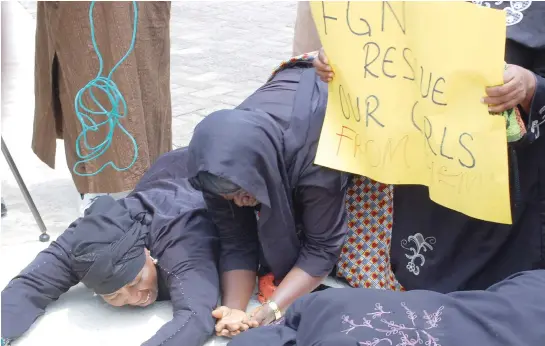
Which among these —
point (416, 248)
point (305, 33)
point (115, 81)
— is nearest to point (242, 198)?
point (416, 248)

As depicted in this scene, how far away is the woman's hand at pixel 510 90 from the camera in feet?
4.74

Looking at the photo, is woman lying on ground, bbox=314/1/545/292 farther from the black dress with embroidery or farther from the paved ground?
the paved ground

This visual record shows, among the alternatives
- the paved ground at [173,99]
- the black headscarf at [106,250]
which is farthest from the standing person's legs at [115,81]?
the black headscarf at [106,250]

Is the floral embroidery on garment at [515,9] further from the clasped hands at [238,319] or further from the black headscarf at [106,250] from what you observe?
the black headscarf at [106,250]

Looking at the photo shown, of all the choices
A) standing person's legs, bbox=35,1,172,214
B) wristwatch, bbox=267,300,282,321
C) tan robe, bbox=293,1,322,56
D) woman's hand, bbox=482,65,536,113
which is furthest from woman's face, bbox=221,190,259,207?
tan robe, bbox=293,1,322,56

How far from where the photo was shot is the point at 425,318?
144 cm

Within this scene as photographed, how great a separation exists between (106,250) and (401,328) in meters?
0.83

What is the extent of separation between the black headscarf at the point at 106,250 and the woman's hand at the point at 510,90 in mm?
1008

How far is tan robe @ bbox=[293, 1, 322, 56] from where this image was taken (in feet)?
8.57

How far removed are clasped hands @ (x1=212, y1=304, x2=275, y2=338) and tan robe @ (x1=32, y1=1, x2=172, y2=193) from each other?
893 millimetres

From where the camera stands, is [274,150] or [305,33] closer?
[274,150]

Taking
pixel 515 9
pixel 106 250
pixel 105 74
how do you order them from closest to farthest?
pixel 515 9
pixel 106 250
pixel 105 74

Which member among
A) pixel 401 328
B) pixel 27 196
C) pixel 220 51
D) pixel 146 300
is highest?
pixel 401 328

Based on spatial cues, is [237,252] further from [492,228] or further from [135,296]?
[492,228]
